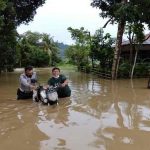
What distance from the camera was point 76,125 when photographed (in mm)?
9055

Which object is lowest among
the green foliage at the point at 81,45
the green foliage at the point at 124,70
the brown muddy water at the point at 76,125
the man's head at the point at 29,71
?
the brown muddy water at the point at 76,125

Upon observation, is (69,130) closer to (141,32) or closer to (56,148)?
(56,148)

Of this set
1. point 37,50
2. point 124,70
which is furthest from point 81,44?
point 37,50

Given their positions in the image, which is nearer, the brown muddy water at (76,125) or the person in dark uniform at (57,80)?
the brown muddy water at (76,125)

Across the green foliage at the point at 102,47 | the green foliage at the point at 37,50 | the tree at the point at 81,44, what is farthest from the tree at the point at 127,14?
the green foliage at the point at 37,50

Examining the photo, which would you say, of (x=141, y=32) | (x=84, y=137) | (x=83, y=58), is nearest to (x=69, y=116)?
A: (x=84, y=137)

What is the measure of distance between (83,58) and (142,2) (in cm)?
2302

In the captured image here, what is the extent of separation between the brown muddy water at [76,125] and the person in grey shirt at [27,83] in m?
0.36

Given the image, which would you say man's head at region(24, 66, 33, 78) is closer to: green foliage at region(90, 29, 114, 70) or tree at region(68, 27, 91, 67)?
green foliage at region(90, 29, 114, 70)

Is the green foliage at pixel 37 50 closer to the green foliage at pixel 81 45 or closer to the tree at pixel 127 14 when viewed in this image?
the green foliage at pixel 81 45

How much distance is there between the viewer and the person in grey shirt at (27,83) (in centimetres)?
1288

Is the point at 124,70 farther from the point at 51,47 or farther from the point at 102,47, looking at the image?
the point at 51,47

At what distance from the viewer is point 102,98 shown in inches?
571

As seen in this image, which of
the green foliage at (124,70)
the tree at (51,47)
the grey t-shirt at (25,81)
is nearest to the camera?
the grey t-shirt at (25,81)
